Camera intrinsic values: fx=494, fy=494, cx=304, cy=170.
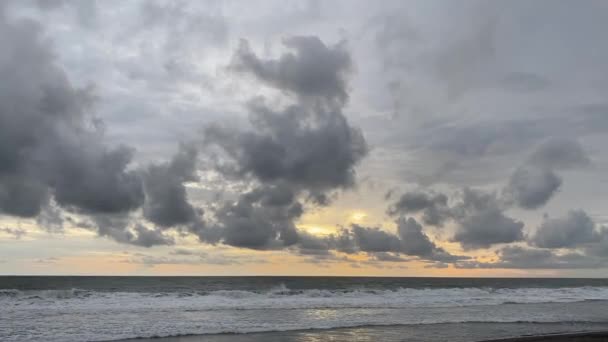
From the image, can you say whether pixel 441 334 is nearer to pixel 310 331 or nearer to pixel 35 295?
pixel 310 331

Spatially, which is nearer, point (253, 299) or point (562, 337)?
point (562, 337)

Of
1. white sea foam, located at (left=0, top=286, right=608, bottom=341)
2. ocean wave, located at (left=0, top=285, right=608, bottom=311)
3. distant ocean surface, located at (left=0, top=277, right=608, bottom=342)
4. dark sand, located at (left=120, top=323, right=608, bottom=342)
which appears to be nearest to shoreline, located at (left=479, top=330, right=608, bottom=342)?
dark sand, located at (left=120, top=323, right=608, bottom=342)

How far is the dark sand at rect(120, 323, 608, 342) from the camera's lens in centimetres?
2084

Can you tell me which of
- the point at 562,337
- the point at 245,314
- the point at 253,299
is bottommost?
the point at 253,299

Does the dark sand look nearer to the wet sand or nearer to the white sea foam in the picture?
the wet sand

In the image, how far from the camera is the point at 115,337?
2114cm

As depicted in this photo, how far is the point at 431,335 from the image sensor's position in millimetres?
22047

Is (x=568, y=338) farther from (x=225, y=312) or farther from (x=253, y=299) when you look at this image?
(x=253, y=299)

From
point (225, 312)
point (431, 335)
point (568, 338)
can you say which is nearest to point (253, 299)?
point (225, 312)

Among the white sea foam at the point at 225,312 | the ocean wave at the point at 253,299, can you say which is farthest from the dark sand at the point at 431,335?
the ocean wave at the point at 253,299

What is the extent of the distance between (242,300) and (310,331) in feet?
58.6

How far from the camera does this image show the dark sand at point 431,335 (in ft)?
68.4

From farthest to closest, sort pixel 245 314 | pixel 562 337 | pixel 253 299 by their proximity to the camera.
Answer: pixel 253 299
pixel 245 314
pixel 562 337

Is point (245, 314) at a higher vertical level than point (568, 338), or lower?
lower
